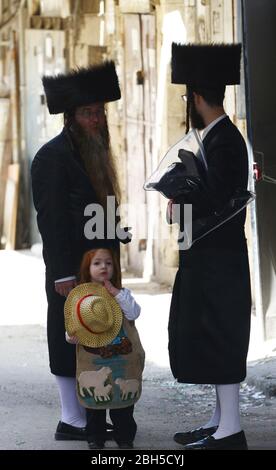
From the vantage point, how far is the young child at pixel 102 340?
6.19m

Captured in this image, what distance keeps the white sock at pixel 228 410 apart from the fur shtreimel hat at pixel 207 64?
1482 millimetres

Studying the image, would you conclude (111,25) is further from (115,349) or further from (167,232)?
(115,349)

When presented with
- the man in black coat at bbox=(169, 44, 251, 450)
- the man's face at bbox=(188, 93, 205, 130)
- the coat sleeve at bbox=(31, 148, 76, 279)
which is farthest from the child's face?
A: the man's face at bbox=(188, 93, 205, 130)

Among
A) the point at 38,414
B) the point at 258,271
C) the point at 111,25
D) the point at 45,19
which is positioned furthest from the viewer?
the point at 45,19

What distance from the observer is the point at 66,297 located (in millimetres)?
6516

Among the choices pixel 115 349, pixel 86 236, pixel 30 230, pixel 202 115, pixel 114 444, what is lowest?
pixel 30 230

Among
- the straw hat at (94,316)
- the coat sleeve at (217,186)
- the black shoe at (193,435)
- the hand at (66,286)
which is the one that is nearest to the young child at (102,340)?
the straw hat at (94,316)

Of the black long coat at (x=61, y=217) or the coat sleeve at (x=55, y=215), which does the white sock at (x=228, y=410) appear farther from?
the coat sleeve at (x=55, y=215)

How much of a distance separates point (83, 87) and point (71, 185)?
1.65 feet

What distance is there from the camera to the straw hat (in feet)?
20.2

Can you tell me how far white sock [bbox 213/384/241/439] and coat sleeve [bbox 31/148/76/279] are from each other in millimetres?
965

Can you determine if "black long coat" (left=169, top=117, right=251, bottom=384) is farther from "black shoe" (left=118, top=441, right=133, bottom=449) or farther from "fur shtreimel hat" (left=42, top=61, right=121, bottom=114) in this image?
"fur shtreimel hat" (left=42, top=61, right=121, bottom=114)
